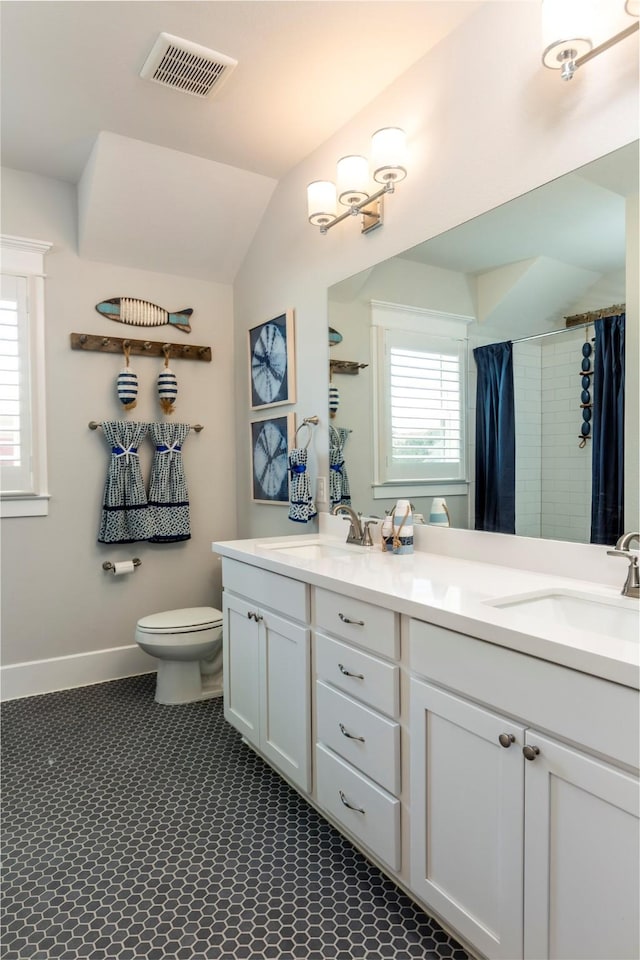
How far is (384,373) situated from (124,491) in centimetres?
161

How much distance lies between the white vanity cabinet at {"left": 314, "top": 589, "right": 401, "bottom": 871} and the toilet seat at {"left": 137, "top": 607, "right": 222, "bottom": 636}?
1.15m

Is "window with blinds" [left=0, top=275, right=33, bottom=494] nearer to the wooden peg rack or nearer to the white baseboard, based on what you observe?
the wooden peg rack

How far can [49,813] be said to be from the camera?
1.97 metres

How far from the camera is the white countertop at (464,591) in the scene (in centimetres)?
102

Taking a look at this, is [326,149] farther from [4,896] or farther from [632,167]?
[4,896]

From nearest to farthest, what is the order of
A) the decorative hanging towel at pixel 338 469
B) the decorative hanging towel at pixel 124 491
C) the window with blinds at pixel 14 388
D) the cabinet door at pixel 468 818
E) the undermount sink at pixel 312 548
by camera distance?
the cabinet door at pixel 468 818 → the undermount sink at pixel 312 548 → the decorative hanging towel at pixel 338 469 → the window with blinds at pixel 14 388 → the decorative hanging towel at pixel 124 491

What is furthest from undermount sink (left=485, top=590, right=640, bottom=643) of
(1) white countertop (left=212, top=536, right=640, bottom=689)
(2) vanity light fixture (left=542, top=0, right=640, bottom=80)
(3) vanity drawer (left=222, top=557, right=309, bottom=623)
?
(2) vanity light fixture (left=542, top=0, right=640, bottom=80)

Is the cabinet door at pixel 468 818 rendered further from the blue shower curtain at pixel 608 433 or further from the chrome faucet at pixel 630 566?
the blue shower curtain at pixel 608 433

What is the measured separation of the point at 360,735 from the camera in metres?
1.62

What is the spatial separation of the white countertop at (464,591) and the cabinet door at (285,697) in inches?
8.7

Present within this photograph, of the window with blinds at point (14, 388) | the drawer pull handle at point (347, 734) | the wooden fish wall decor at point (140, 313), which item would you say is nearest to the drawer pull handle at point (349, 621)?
the drawer pull handle at point (347, 734)

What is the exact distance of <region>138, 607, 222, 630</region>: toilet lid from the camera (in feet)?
9.18

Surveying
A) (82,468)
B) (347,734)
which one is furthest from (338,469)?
(82,468)

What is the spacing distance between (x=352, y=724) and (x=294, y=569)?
0.50 m
